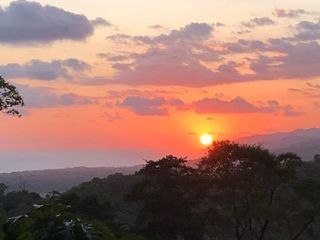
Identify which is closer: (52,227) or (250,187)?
(52,227)

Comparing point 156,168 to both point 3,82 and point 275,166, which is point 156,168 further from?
point 3,82

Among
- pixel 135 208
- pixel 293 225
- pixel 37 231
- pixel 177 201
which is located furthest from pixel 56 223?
pixel 135 208

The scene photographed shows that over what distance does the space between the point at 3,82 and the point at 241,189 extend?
18.8m

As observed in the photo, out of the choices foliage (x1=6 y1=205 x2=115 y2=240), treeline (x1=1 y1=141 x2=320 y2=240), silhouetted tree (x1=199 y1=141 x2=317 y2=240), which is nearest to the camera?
foliage (x1=6 y1=205 x2=115 y2=240)

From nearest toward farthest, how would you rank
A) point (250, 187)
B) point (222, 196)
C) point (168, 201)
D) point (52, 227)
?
point (52, 227)
point (168, 201)
point (250, 187)
point (222, 196)

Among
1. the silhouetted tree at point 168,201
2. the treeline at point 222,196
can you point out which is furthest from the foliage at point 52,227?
the silhouetted tree at point 168,201

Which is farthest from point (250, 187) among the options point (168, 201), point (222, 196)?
point (168, 201)

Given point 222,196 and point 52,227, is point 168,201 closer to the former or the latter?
point 222,196

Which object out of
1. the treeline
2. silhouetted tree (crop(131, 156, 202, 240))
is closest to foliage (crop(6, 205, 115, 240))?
the treeline

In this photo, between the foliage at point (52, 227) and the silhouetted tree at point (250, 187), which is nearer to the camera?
the foliage at point (52, 227)

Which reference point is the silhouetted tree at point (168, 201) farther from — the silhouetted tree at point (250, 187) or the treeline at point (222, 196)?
the silhouetted tree at point (250, 187)

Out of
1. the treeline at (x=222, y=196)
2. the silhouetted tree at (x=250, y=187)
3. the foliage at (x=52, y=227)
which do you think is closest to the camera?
the foliage at (x=52, y=227)

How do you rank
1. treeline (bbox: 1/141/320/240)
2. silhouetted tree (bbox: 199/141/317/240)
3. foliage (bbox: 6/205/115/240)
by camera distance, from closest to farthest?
foliage (bbox: 6/205/115/240) < treeline (bbox: 1/141/320/240) < silhouetted tree (bbox: 199/141/317/240)

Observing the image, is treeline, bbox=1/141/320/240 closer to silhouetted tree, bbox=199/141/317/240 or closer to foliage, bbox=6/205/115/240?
silhouetted tree, bbox=199/141/317/240
